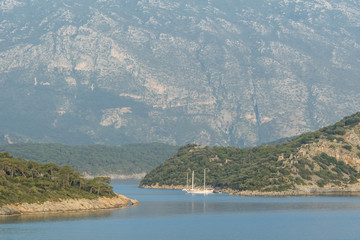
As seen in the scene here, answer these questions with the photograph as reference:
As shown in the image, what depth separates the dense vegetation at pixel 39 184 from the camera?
165 meters

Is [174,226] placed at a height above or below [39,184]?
below

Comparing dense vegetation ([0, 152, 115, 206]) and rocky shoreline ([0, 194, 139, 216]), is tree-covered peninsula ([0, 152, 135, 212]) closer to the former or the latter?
dense vegetation ([0, 152, 115, 206])

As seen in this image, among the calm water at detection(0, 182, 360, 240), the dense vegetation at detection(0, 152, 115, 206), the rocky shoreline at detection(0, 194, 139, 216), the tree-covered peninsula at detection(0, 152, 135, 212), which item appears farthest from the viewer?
the dense vegetation at detection(0, 152, 115, 206)

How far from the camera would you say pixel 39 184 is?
174 m

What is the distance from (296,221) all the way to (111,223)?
4530 centimetres

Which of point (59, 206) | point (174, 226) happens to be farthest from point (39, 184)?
point (174, 226)

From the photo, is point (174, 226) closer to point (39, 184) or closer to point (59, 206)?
point (59, 206)

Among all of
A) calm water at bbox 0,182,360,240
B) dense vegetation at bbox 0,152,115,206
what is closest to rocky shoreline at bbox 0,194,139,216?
dense vegetation at bbox 0,152,115,206

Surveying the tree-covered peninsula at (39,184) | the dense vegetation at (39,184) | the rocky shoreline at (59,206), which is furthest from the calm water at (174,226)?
the dense vegetation at (39,184)

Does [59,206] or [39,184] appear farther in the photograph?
[59,206]

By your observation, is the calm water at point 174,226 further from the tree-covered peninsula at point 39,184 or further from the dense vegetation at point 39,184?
the dense vegetation at point 39,184

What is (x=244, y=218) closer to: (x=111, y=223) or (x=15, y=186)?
(x=111, y=223)

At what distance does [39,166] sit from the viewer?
18888 cm

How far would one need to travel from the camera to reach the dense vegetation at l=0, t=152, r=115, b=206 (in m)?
165
